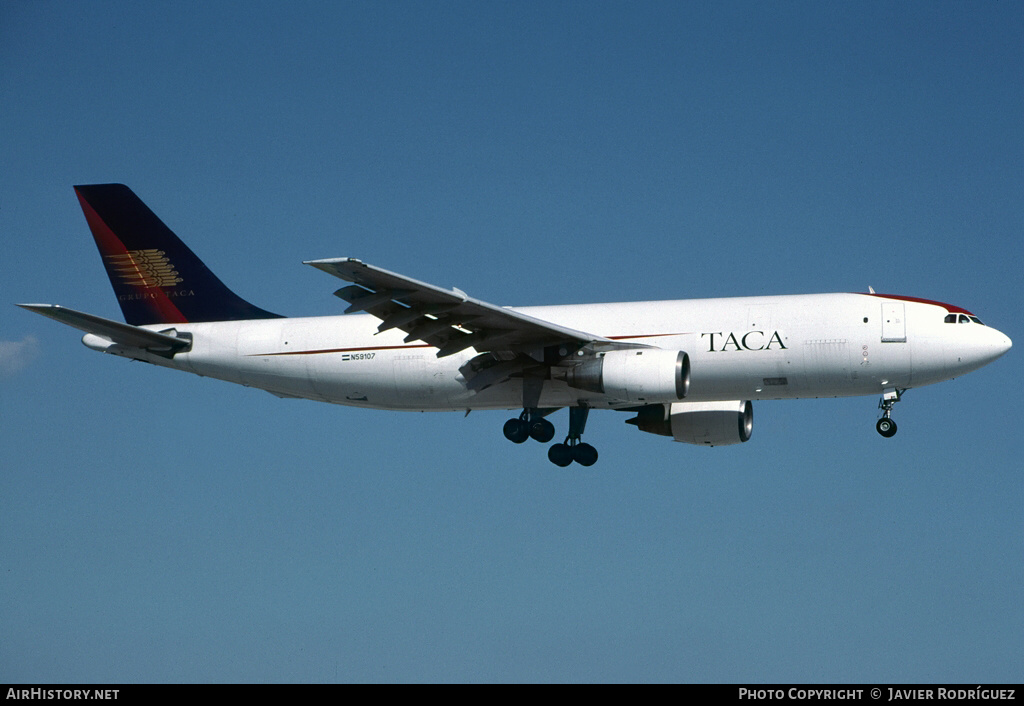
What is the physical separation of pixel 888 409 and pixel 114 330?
2149 centimetres

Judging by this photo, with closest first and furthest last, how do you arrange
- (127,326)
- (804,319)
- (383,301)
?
(383,301) → (804,319) → (127,326)

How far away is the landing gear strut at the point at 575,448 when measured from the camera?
37.7 m

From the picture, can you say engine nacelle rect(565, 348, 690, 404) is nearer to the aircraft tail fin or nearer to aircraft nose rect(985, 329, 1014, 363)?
Result: aircraft nose rect(985, 329, 1014, 363)

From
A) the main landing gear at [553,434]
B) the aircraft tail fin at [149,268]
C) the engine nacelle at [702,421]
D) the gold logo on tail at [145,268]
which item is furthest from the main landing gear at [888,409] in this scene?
the gold logo on tail at [145,268]

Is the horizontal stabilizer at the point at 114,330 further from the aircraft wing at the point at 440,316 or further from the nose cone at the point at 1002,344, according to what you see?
the nose cone at the point at 1002,344

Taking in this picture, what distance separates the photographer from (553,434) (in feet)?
121

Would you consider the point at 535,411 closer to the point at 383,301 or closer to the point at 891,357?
the point at 383,301

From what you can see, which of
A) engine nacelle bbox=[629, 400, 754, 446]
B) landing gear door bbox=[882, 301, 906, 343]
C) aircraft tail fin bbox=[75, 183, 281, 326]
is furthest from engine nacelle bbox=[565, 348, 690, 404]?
aircraft tail fin bbox=[75, 183, 281, 326]

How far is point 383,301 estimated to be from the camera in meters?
32.5

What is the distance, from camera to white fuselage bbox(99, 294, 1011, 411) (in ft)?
112
